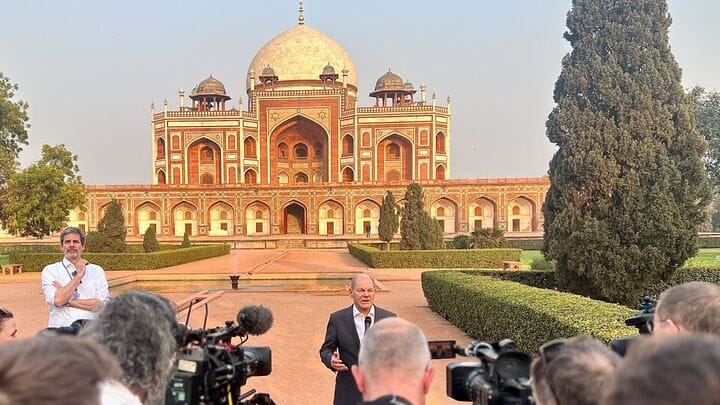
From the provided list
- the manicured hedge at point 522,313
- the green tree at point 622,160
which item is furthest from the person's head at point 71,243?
the green tree at point 622,160

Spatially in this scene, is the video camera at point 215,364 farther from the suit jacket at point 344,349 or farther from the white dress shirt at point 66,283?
the white dress shirt at point 66,283

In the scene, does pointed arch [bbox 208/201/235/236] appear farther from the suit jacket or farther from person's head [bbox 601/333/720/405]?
person's head [bbox 601/333/720/405]

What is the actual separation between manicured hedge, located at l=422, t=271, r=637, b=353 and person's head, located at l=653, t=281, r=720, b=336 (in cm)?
234

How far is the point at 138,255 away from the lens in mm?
17578

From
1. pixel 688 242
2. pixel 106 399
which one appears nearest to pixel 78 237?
pixel 106 399

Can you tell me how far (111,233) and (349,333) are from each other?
1799cm

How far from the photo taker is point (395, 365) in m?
1.38

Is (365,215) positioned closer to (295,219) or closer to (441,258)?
(295,219)

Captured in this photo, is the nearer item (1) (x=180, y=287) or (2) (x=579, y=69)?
(2) (x=579, y=69)

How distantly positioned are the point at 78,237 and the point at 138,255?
49.7ft

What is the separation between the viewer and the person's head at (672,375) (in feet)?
2.44

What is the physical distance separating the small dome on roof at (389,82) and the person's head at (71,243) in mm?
37304

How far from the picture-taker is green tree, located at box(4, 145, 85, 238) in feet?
57.6

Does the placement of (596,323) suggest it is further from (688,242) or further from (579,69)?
(579,69)
